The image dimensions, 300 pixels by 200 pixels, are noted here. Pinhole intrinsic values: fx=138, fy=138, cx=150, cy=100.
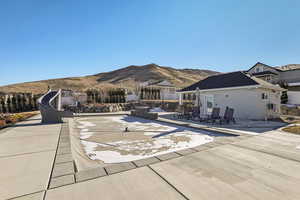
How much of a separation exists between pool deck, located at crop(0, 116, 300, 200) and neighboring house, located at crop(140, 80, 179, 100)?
18850 mm

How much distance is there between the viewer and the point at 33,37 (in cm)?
1159

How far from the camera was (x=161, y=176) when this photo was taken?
237cm

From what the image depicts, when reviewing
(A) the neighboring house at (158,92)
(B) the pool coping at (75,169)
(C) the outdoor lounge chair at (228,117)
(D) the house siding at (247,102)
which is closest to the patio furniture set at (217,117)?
(C) the outdoor lounge chair at (228,117)

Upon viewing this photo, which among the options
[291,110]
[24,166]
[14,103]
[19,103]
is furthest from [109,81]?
[24,166]

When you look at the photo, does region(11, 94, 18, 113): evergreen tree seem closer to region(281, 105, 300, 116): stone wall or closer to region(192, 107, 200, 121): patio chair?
region(192, 107, 200, 121): patio chair

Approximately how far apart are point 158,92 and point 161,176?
22215 millimetres

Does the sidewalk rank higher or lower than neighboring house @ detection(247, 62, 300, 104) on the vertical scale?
lower

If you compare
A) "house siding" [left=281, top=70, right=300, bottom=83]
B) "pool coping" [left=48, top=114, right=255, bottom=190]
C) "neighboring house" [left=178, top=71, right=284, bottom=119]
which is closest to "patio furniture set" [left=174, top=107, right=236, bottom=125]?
"neighboring house" [left=178, top=71, right=284, bottom=119]

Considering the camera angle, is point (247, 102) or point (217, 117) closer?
point (217, 117)

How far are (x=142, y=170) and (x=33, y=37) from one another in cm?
1476

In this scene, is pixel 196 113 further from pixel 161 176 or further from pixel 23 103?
pixel 23 103

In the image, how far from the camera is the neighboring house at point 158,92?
73.5 ft

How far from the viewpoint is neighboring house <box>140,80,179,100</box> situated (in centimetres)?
2240

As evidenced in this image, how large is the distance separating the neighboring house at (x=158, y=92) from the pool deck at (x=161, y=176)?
18.9 m
